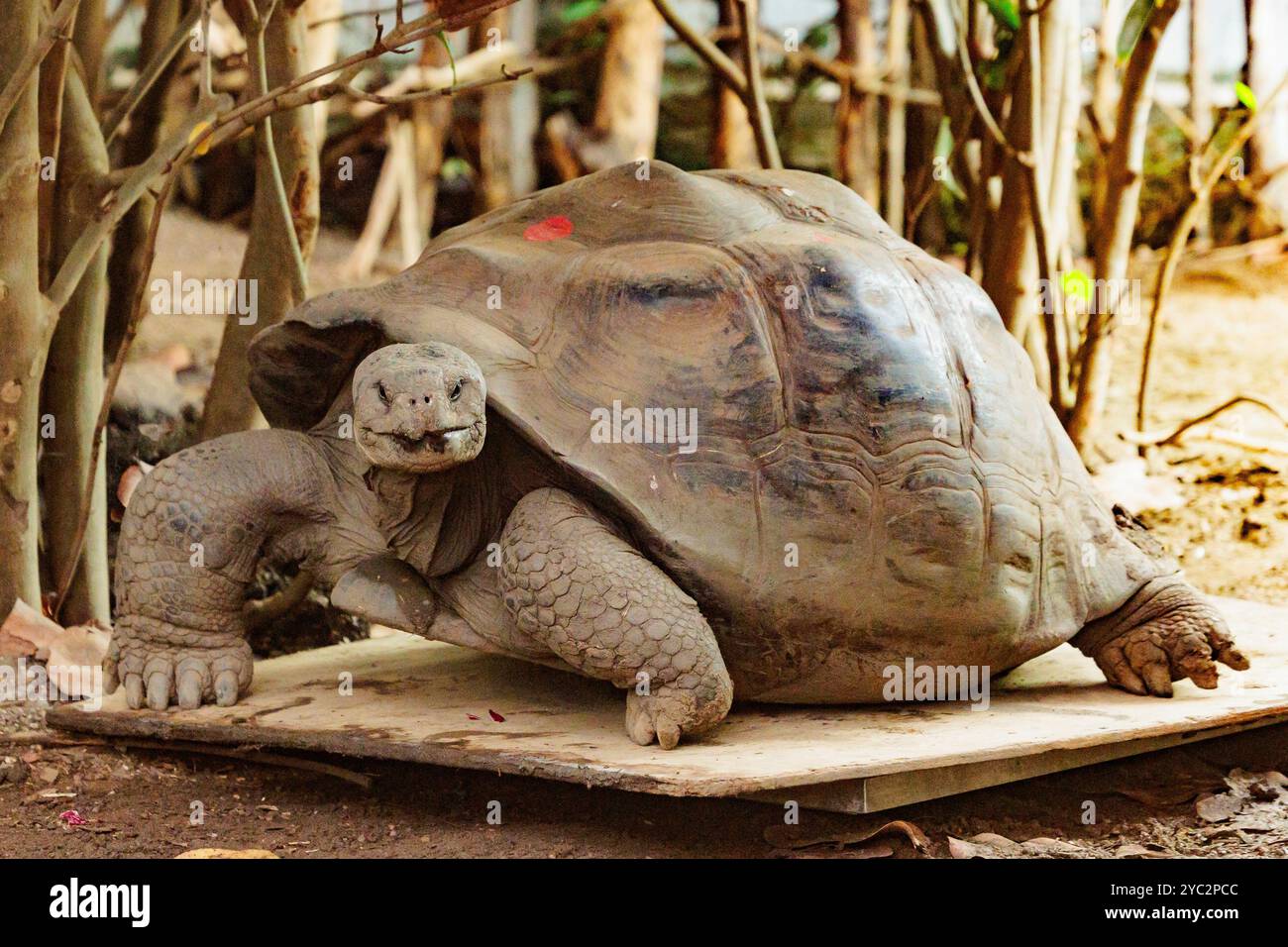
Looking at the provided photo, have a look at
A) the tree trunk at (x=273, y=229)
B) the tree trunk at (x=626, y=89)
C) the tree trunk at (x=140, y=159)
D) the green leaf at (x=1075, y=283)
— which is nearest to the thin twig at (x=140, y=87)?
the tree trunk at (x=140, y=159)

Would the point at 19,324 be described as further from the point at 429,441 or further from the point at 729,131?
the point at 729,131

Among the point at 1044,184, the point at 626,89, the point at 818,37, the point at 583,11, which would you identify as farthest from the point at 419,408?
the point at 818,37

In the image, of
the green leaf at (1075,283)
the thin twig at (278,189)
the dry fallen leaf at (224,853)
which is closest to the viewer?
the dry fallen leaf at (224,853)

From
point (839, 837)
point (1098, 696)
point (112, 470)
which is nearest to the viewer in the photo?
point (839, 837)

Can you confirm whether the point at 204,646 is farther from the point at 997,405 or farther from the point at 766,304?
the point at 997,405

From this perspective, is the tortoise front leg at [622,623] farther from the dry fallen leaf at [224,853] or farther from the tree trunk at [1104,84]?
the tree trunk at [1104,84]

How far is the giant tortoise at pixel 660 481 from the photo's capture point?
2.99m

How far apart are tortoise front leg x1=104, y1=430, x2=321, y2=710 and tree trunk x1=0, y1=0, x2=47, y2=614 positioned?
1.47ft

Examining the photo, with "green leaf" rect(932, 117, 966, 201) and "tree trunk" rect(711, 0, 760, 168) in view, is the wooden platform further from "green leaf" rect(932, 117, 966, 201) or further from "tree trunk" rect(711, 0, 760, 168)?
"tree trunk" rect(711, 0, 760, 168)

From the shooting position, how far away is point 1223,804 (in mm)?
3264

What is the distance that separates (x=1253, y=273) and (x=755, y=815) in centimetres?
611

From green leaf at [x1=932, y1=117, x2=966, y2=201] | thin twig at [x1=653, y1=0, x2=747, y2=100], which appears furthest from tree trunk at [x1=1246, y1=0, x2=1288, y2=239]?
thin twig at [x1=653, y1=0, x2=747, y2=100]

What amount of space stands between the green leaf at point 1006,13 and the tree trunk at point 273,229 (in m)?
2.34

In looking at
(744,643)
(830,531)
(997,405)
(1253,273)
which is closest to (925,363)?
(997,405)
